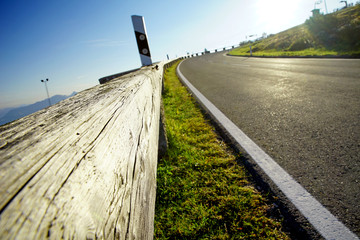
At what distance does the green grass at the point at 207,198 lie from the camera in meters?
1.35

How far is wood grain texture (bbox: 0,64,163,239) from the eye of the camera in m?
0.36

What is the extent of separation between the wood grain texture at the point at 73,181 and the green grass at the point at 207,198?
66 cm

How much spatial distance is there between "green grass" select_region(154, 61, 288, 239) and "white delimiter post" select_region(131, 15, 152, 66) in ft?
9.77

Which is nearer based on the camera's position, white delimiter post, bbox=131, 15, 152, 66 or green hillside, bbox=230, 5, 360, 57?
white delimiter post, bbox=131, 15, 152, 66

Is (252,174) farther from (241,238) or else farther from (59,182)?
(59,182)

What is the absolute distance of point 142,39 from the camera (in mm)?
4551

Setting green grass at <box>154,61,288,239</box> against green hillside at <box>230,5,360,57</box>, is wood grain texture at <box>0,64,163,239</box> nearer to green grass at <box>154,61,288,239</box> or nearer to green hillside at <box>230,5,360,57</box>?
green grass at <box>154,61,288,239</box>

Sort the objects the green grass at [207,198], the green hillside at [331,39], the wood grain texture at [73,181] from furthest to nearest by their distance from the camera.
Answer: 1. the green hillside at [331,39]
2. the green grass at [207,198]
3. the wood grain texture at [73,181]

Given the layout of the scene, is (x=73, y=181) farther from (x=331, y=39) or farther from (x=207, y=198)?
(x=331, y=39)

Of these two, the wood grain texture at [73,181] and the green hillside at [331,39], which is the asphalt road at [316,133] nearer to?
the wood grain texture at [73,181]

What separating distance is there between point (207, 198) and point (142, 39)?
4.06 metres

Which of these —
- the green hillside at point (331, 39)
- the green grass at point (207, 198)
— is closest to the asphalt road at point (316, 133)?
the green grass at point (207, 198)

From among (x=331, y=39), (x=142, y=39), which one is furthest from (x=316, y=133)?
(x=331, y=39)

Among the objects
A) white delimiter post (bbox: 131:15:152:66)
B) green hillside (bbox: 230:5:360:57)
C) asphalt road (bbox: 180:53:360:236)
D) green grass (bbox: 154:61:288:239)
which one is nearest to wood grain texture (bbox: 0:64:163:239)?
green grass (bbox: 154:61:288:239)
